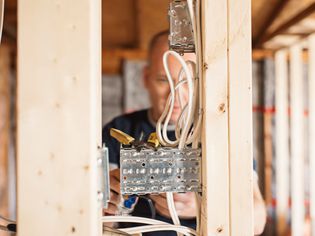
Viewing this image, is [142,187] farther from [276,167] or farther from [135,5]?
[276,167]

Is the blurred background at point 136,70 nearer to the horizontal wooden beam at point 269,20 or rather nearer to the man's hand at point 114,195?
the horizontal wooden beam at point 269,20

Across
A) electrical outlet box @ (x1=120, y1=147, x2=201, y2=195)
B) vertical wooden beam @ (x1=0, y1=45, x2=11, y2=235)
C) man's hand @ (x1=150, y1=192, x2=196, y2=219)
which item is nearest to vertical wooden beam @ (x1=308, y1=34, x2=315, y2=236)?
man's hand @ (x1=150, y1=192, x2=196, y2=219)

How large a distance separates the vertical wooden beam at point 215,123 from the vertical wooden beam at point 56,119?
0.22 meters

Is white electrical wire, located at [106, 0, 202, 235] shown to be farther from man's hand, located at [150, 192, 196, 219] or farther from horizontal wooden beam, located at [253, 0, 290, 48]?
horizontal wooden beam, located at [253, 0, 290, 48]

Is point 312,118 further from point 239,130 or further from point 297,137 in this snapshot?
point 239,130

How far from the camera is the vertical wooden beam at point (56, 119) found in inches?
24.1

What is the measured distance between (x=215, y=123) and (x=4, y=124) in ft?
9.20

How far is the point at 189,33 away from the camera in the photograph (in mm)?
717

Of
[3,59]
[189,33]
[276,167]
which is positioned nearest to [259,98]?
[276,167]

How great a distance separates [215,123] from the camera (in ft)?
2.22

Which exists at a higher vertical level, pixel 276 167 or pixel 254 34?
pixel 254 34

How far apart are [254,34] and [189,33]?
2785 mm

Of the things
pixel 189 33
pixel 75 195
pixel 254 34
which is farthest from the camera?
pixel 254 34

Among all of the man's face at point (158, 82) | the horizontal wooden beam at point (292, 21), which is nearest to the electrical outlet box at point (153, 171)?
the man's face at point (158, 82)
